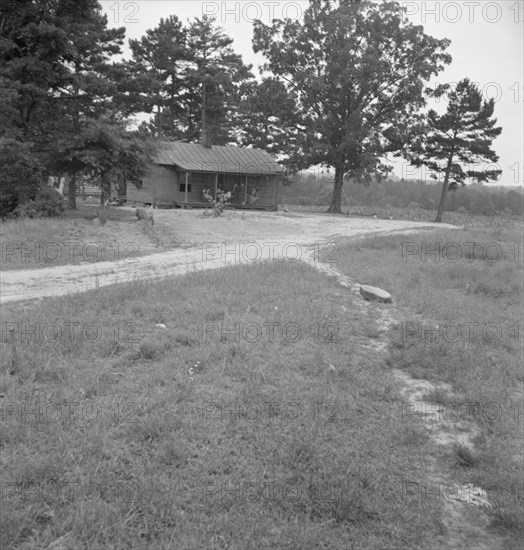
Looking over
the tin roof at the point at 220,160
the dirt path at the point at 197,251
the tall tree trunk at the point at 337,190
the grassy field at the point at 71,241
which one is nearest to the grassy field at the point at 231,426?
the dirt path at the point at 197,251

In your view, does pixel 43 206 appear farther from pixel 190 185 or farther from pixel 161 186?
pixel 190 185

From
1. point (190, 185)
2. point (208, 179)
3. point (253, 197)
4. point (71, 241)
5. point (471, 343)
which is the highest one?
point (208, 179)

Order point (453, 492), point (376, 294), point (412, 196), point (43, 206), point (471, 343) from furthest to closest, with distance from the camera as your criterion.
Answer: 1. point (412, 196)
2. point (43, 206)
3. point (376, 294)
4. point (471, 343)
5. point (453, 492)

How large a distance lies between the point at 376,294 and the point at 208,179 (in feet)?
86.9

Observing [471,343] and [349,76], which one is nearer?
[471,343]

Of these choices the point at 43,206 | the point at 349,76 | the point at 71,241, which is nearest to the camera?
the point at 71,241

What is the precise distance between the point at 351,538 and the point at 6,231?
43.5 feet

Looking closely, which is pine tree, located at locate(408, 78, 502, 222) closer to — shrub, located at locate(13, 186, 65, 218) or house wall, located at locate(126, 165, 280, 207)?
house wall, located at locate(126, 165, 280, 207)

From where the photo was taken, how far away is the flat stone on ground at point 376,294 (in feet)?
28.5

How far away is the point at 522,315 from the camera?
805cm

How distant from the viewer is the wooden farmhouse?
105 feet

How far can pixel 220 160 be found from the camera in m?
33.4

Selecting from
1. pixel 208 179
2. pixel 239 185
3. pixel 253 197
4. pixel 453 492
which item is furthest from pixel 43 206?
pixel 253 197

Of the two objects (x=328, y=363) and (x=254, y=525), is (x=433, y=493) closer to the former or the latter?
(x=254, y=525)
